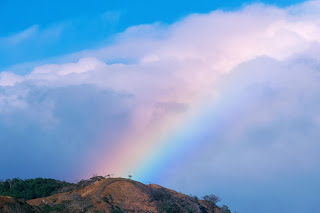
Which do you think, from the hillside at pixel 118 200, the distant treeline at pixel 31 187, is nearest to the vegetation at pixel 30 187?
the distant treeline at pixel 31 187

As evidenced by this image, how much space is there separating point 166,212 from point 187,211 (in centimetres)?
737

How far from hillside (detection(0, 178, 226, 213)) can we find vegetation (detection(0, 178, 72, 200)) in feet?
98.3

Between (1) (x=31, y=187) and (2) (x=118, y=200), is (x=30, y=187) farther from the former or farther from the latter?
(2) (x=118, y=200)

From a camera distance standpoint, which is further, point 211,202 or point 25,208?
point 211,202

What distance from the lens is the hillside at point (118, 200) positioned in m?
92.4

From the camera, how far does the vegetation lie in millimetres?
132000

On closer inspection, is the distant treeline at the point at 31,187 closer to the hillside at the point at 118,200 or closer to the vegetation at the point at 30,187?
the vegetation at the point at 30,187

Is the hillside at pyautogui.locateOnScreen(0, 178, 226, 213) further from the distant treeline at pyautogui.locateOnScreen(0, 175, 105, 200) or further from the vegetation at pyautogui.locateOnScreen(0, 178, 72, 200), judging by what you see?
the vegetation at pyautogui.locateOnScreen(0, 178, 72, 200)

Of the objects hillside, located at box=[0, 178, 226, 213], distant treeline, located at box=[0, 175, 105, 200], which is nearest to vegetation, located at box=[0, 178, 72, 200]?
distant treeline, located at box=[0, 175, 105, 200]

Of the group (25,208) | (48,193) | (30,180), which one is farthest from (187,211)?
(30,180)

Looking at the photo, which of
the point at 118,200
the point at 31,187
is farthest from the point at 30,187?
the point at 118,200

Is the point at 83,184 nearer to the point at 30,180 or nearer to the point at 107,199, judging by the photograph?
the point at 107,199

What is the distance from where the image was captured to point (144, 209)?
3767 inches

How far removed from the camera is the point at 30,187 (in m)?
140
